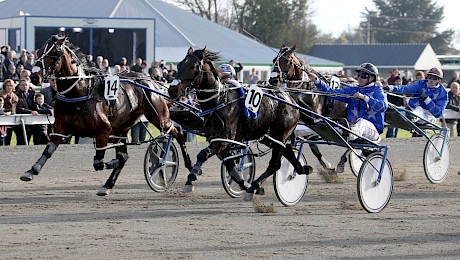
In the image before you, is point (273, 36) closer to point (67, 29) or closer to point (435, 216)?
point (67, 29)

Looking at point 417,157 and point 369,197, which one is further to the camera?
point 417,157

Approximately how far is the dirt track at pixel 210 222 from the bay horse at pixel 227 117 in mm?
487

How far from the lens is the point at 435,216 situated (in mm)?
9609

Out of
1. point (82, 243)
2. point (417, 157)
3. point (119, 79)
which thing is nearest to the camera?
point (82, 243)

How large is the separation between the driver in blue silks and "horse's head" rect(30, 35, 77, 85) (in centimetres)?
281

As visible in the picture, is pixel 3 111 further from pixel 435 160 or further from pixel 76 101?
pixel 435 160

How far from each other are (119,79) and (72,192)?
144 cm

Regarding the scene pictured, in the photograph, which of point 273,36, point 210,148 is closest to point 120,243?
point 210,148

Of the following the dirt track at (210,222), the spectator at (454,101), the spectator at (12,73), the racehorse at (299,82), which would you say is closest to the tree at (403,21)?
the spectator at (454,101)

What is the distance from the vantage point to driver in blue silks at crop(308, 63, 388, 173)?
10.1 meters

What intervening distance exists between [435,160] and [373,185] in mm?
3187

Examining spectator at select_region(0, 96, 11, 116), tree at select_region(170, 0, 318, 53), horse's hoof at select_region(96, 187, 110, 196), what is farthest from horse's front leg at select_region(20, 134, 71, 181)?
tree at select_region(170, 0, 318, 53)

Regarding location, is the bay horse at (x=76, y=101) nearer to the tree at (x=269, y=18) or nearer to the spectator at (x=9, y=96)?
the spectator at (x=9, y=96)

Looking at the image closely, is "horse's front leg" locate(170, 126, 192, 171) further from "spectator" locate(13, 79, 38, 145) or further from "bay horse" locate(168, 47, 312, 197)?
"spectator" locate(13, 79, 38, 145)
